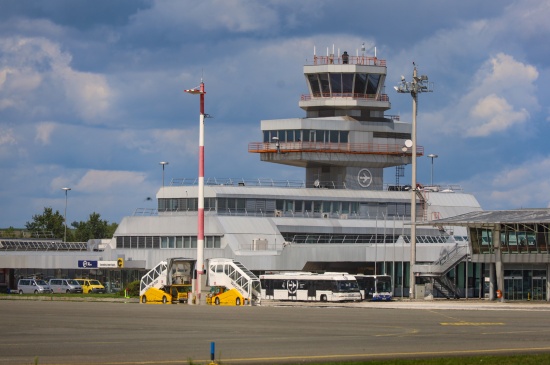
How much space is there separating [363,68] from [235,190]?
1996 centimetres

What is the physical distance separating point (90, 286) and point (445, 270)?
39.1m

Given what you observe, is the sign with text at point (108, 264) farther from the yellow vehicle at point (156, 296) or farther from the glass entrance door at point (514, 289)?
the glass entrance door at point (514, 289)

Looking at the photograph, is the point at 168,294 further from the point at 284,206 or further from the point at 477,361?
the point at 477,361

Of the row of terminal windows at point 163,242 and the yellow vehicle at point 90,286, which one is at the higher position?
the row of terminal windows at point 163,242

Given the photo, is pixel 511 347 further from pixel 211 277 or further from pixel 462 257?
pixel 462 257

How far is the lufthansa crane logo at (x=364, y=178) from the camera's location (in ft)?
406

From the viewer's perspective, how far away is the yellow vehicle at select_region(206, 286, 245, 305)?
274ft

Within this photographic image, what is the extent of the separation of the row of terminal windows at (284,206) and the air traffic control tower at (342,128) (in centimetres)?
313

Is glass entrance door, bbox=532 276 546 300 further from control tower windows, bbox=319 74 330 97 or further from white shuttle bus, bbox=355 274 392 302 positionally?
control tower windows, bbox=319 74 330 97

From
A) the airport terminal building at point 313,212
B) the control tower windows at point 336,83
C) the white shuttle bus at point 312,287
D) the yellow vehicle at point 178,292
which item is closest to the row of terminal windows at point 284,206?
the airport terminal building at point 313,212

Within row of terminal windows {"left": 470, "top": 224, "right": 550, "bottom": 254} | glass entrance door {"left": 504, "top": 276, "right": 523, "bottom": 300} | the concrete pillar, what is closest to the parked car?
row of terminal windows {"left": 470, "top": 224, "right": 550, "bottom": 254}

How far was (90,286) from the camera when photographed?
11431 centimetres

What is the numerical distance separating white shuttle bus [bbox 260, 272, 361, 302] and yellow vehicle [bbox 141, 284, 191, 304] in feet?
27.2

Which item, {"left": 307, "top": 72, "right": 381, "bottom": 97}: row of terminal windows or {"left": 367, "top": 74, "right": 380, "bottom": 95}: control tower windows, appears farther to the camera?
{"left": 367, "top": 74, "right": 380, "bottom": 95}: control tower windows
